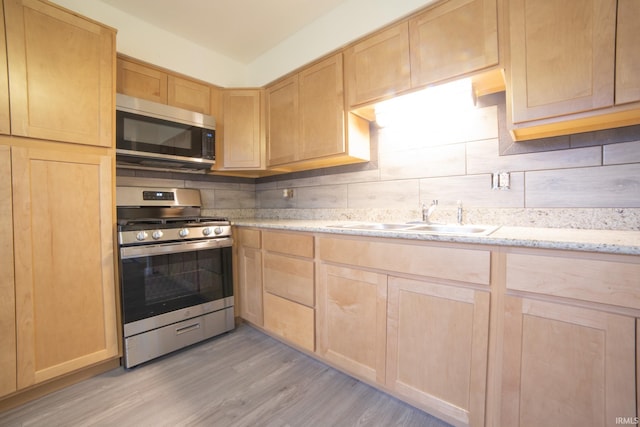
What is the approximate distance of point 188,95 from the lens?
7.45 ft

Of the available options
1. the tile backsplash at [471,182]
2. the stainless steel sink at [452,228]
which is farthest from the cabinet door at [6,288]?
the stainless steel sink at [452,228]

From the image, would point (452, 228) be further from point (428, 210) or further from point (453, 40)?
point (453, 40)

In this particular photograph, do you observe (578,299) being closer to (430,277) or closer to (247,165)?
(430,277)

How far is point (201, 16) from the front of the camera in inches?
84.2

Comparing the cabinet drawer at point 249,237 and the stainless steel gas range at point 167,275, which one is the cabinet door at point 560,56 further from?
the stainless steel gas range at point 167,275

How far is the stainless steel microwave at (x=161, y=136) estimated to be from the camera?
186cm

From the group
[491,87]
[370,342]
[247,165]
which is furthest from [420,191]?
[247,165]

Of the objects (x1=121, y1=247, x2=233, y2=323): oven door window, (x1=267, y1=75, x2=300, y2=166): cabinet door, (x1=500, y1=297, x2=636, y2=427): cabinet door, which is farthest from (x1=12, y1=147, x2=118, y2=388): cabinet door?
(x1=500, y1=297, x2=636, y2=427): cabinet door

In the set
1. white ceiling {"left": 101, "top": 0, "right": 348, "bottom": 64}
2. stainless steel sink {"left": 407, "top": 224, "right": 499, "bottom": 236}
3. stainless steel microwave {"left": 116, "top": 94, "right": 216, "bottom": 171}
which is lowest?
stainless steel sink {"left": 407, "top": 224, "right": 499, "bottom": 236}

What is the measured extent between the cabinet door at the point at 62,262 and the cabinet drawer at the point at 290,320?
38.4 inches

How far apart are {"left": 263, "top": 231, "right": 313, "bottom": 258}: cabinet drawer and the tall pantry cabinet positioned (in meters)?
0.99

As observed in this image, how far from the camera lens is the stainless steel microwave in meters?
1.86

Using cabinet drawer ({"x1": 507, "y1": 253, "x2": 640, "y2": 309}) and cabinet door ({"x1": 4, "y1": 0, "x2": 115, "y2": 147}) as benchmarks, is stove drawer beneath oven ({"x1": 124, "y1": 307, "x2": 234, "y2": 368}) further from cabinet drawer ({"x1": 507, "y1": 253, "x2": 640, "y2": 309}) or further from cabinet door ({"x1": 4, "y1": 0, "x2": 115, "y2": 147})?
cabinet drawer ({"x1": 507, "y1": 253, "x2": 640, "y2": 309})

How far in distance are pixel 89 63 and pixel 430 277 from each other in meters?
2.27
